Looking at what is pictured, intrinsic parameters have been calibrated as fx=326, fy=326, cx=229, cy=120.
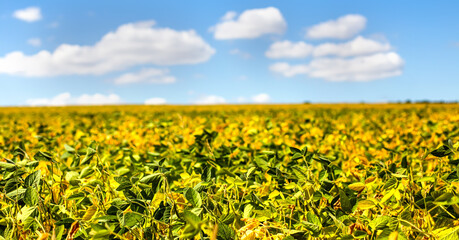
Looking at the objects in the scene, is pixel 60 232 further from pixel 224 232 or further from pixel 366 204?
pixel 366 204

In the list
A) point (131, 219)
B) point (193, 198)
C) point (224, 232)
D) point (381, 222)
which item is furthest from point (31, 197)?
point (381, 222)

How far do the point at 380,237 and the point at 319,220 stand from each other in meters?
0.27

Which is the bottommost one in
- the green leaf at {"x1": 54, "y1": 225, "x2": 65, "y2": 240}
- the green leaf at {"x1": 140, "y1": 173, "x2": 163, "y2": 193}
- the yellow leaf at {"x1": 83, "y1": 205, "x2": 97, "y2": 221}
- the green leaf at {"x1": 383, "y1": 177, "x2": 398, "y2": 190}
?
the green leaf at {"x1": 54, "y1": 225, "x2": 65, "y2": 240}

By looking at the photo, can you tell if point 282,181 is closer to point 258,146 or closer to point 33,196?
point 33,196

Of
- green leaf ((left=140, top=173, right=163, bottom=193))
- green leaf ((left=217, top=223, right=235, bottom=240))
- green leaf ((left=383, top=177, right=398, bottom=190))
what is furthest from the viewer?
green leaf ((left=383, top=177, right=398, bottom=190))

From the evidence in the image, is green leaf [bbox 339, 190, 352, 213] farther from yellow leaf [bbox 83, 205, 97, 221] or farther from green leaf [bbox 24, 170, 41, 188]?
green leaf [bbox 24, 170, 41, 188]

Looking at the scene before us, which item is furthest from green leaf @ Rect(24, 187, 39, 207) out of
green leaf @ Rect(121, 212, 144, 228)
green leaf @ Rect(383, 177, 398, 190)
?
green leaf @ Rect(383, 177, 398, 190)

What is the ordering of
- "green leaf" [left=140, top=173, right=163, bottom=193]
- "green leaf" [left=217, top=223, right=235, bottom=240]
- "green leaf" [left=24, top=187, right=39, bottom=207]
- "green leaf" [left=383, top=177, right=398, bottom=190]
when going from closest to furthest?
1. "green leaf" [left=217, top=223, right=235, bottom=240]
2. "green leaf" [left=140, top=173, right=163, bottom=193]
3. "green leaf" [left=24, top=187, right=39, bottom=207]
4. "green leaf" [left=383, top=177, right=398, bottom=190]

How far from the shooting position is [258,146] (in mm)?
3506

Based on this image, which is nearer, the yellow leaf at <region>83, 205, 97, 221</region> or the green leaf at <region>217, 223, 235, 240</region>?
the green leaf at <region>217, 223, 235, 240</region>

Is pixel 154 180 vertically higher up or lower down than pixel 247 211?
higher up

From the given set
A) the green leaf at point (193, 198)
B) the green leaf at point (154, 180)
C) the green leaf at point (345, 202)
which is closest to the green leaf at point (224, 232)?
the green leaf at point (193, 198)

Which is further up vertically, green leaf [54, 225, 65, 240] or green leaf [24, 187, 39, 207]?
green leaf [24, 187, 39, 207]

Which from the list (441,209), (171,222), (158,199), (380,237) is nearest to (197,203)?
(171,222)
